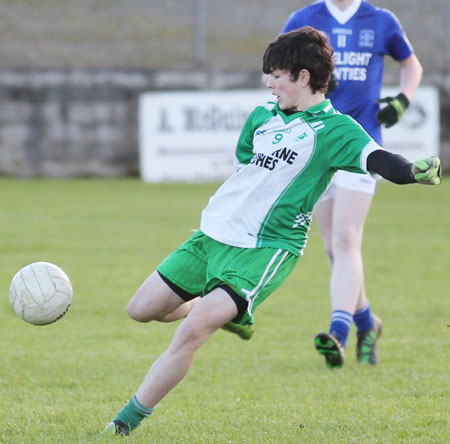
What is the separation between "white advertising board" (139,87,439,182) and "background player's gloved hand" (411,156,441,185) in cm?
1181

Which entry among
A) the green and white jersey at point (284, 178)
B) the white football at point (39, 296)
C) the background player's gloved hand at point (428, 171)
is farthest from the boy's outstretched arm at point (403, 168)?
the white football at point (39, 296)

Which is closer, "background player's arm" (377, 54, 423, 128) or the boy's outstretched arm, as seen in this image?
the boy's outstretched arm

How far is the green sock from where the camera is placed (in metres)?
3.93

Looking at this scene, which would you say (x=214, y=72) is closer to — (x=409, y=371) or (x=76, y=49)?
(x=76, y=49)

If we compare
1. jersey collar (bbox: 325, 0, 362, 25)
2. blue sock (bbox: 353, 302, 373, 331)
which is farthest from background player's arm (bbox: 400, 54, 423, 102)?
blue sock (bbox: 353, 302, 373, 331)

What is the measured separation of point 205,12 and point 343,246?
11667mm

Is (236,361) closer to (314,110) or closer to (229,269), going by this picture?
(229,269)

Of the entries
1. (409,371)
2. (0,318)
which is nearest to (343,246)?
(409,371)

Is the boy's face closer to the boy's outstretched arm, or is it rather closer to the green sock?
the boy's outstretched arm

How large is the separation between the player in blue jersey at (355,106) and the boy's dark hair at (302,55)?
155 centimetres

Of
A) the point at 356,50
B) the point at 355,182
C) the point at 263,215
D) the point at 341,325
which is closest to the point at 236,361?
the point at 341,325

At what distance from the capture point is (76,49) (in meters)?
16.3

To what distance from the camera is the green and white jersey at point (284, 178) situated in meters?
3.94

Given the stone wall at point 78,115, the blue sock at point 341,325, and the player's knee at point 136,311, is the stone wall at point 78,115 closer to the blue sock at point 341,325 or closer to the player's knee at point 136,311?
the blue sock at point 341,325
